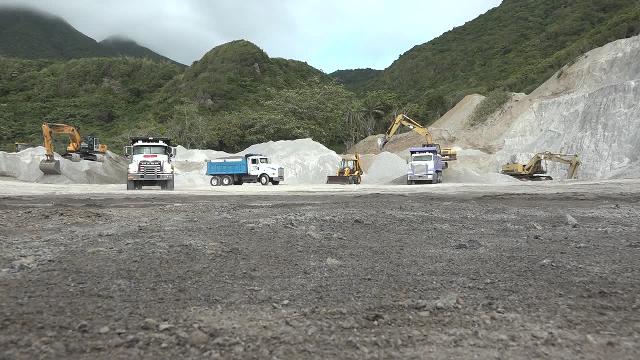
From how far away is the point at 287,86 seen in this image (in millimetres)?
116812

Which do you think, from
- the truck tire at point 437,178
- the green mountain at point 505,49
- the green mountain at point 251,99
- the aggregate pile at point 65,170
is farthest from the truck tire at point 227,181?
the green mountain at point 505,49

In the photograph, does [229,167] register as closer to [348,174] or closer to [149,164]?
[348,174]

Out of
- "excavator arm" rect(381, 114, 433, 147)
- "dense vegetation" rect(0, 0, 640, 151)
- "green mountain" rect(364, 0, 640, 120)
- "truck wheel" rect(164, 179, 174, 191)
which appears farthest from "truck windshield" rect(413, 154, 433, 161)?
"green mountain" rect(364, 0, 640, 120)

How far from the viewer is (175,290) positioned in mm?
5707

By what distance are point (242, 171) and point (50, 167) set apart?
12.7m

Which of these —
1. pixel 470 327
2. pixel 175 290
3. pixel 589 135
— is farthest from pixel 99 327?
pixel 589 135

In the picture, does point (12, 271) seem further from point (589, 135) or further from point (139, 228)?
point (589, 135)

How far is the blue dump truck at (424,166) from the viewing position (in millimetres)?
35000

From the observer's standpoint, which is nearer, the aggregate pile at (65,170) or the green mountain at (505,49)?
the aggregate pile at (65,170)

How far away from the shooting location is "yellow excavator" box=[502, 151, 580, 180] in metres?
37.6

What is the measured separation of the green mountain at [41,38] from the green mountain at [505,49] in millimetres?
100522

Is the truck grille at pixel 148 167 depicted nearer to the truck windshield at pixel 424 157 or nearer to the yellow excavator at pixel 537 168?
the truck windshield at pixel 424 157

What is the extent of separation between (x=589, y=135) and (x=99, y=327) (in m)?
43.4

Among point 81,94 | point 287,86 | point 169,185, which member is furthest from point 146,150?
point 81,94
